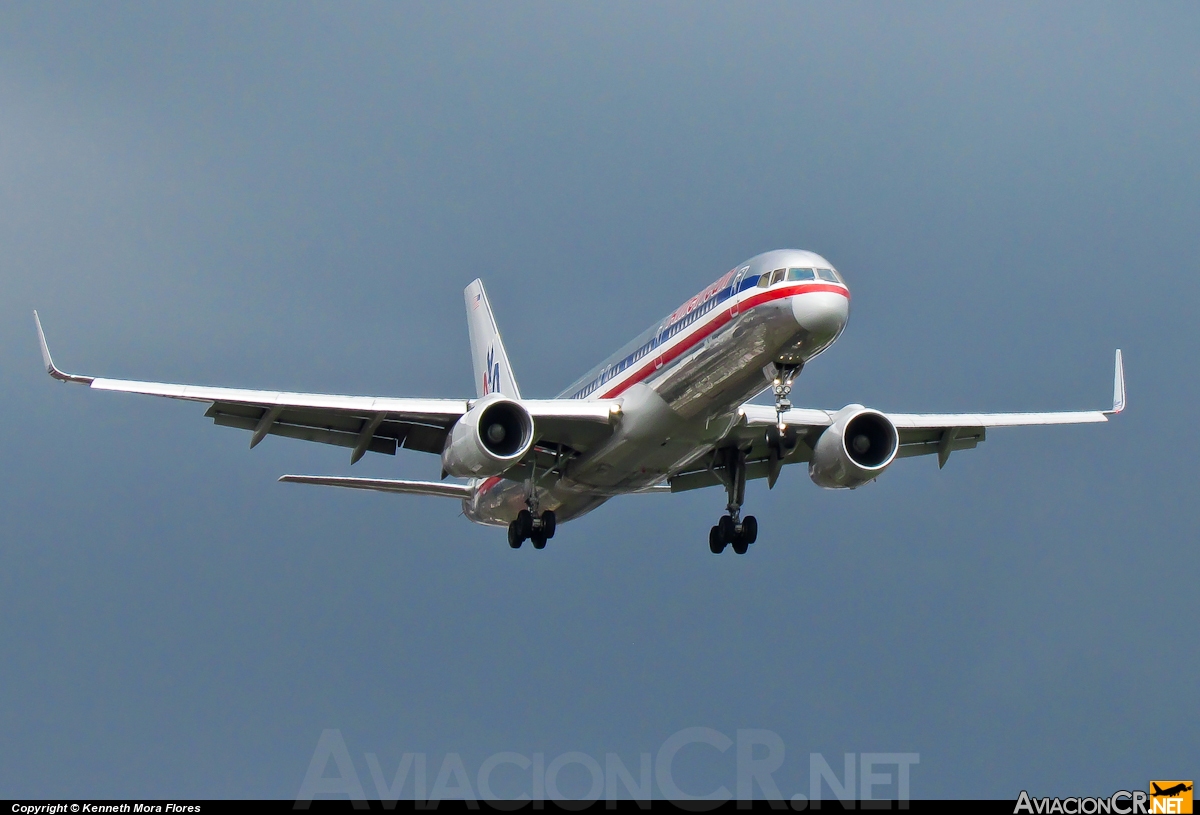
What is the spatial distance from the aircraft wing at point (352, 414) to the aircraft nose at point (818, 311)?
6.23 m

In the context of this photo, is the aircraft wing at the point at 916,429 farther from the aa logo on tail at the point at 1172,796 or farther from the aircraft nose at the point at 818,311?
the aa logo on tail at the point at 1172,796

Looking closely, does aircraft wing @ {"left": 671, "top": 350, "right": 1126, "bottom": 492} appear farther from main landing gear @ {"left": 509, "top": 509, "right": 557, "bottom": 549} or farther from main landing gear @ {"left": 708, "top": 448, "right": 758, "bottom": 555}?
main landing gear @ {"left": 509, "top": 509, "right": 557, "bottom": 549}

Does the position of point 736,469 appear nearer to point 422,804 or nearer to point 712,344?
point 712,344

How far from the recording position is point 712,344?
3644cm

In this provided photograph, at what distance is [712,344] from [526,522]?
9061 mm

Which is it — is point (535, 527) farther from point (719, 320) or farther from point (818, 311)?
point (818, 311)

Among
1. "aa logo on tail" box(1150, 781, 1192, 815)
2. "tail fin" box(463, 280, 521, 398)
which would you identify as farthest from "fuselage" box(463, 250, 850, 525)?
"aa logo on tail" box(1150, 781, 1192, 815)

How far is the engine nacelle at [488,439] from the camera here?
37656 mm

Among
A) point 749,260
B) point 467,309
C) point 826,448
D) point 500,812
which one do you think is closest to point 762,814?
point 500,812

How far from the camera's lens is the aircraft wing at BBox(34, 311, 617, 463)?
123ft

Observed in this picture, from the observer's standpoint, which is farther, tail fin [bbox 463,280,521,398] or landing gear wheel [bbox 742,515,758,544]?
tail fin [bbox 463,280,521,398]

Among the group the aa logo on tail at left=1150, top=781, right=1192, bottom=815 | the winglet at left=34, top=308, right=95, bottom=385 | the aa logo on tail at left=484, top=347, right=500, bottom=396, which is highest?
the aa logo on tail at left=484, top=347, right=500, bottom=396

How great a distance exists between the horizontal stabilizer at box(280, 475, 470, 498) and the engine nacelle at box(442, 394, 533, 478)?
4.71m

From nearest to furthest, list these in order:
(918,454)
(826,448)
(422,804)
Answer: (422,804) < (826,448) < (918,454)
